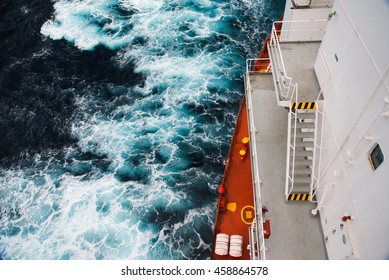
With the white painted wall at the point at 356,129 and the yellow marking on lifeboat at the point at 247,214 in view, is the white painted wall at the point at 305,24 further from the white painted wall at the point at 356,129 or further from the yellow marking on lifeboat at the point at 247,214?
the yellow marking on lifeboat at the point at 247,214

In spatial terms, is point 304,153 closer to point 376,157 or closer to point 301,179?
point 301,179

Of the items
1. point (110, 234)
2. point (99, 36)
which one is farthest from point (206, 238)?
point (99, 36)

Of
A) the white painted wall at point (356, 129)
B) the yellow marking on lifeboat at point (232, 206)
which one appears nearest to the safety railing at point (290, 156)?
the white painted wall at point (356, 129)

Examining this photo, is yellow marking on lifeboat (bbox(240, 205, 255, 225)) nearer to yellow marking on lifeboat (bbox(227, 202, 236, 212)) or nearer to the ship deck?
yellow marking on lifeboat (bbox(227, 202, 236, 212))

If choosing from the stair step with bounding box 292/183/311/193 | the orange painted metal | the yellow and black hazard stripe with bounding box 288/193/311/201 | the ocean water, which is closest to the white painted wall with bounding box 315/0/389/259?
the yellow and black hazard stripe with bounding box 288/193/311/201

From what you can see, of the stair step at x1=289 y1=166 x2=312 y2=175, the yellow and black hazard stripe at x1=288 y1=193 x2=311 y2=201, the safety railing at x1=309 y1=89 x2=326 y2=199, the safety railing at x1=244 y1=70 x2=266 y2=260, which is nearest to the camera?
the safety railing at x1=244 y1=70 x2=266 y2=260

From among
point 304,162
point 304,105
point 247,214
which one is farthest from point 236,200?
point 304,105

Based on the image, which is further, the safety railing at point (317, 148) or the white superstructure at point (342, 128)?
the safety railing at point (317, 148)

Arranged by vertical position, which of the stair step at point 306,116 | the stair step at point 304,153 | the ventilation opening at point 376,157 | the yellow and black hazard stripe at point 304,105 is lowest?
the stair step at point 304,153
